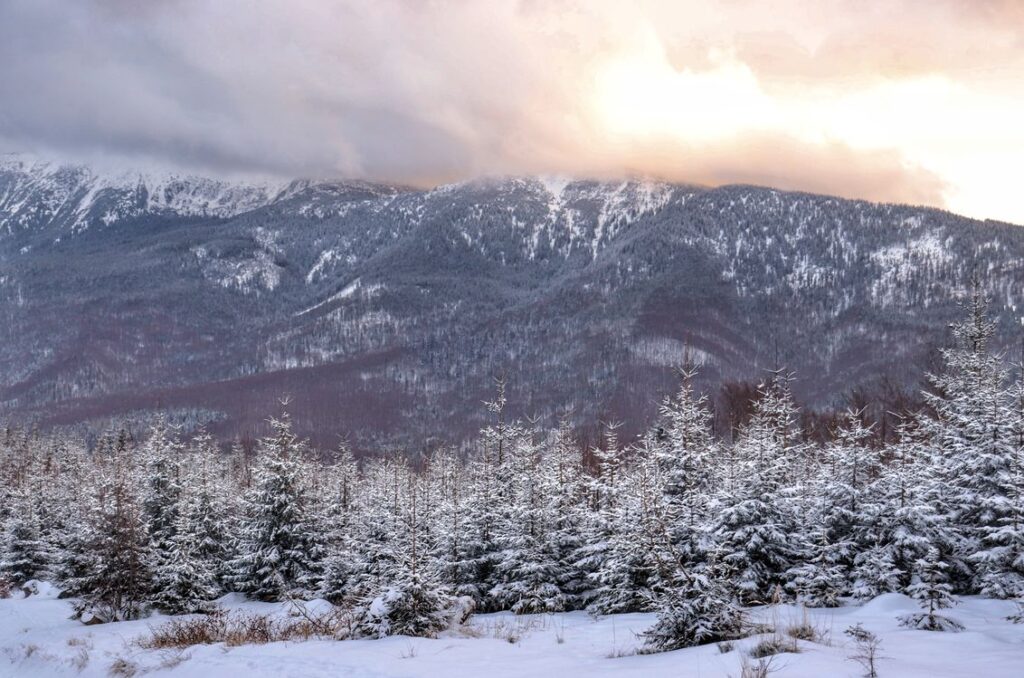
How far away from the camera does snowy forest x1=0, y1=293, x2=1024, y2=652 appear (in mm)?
12829

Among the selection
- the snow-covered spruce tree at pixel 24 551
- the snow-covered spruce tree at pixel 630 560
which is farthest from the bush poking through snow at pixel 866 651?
the snow-covered spruce tree at pixel 24 551

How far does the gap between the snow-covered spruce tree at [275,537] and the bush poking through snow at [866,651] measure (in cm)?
1984

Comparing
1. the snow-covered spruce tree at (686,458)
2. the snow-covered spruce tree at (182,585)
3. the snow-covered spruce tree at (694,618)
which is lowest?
the snow-covered spruce tree at (182,585)

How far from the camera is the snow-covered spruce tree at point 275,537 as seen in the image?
25.2m

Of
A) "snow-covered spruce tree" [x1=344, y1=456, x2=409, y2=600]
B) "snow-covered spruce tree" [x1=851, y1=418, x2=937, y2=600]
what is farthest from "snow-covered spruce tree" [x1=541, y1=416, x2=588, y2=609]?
"snow-covered spruce tree" [x1=851, y1=418, x2=937, y2=600]

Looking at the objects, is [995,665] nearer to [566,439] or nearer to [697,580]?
[697,580]

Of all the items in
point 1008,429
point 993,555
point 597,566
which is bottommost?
point 597,566

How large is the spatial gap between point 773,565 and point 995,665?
858 centimetres

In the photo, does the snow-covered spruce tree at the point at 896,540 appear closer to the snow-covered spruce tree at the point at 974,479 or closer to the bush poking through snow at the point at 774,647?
the snow-covered spruce tree at the point at 974,479

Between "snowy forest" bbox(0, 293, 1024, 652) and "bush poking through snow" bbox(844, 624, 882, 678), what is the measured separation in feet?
4.60

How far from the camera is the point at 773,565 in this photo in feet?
52.4

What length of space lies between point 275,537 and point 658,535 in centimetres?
1592

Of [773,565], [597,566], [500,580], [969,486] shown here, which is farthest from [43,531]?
[969,486]

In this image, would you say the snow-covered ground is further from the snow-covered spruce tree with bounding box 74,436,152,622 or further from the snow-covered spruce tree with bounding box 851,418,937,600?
the snow-covered spruce tree with bounding box 74,436,152,622
